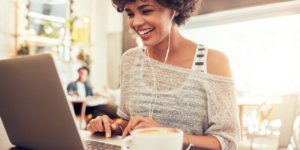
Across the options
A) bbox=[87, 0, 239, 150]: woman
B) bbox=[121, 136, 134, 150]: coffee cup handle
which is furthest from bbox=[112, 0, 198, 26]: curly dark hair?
bbox=[121, 136, 134, 150]: coffee cup handle

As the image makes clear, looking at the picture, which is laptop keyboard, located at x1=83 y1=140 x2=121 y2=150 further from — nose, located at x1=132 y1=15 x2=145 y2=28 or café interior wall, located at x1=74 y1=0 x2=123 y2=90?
café interior wall, located at x1=74 y1=0 x2=123 y2=90

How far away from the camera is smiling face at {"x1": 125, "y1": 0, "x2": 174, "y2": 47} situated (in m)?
0.96

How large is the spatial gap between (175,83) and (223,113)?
186mm

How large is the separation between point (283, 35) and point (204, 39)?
2.71 feet

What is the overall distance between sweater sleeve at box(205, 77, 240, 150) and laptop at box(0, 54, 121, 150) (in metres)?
0.31

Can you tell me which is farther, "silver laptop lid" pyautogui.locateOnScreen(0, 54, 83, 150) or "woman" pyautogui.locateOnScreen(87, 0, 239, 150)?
"woman" pyautogui.locateOnScreen(87, 0, 239, 150)

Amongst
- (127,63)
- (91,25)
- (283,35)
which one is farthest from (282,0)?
(91,25)

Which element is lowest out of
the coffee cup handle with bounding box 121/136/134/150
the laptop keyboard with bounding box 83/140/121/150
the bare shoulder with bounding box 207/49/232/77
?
the laptop keyboard with bounding box 83/140/121/150

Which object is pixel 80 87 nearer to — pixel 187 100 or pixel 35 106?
pixel 187 100

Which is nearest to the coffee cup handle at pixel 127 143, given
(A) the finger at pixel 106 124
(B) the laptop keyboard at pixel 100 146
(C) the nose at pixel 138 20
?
(B) the laptop keyboard at pixel 100 146

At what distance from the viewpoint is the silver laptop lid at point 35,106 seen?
63cm

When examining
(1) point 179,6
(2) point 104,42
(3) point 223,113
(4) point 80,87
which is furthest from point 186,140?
(2) point 104,42

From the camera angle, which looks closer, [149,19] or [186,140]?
[186,140]

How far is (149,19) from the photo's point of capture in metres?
0.97
